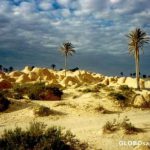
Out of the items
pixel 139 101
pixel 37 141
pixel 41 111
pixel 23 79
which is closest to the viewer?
pixel 37 141

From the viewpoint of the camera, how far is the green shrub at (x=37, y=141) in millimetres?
11141

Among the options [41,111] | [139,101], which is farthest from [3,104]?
[139,101]

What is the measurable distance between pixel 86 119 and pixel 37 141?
7.37 metres

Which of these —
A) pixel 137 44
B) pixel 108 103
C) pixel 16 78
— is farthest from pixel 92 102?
pixel 16 78

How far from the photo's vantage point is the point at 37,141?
11.6 m

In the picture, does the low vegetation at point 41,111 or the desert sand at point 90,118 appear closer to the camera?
the desert sand at point 90,118

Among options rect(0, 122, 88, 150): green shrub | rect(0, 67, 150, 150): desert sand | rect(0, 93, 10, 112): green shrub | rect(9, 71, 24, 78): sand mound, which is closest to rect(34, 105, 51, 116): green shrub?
rect(0, 67, 150, 150): desert sand

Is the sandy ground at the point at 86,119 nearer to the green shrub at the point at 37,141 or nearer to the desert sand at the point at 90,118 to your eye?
the desert sand at the point at 90,118

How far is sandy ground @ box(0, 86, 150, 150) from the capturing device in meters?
13.6

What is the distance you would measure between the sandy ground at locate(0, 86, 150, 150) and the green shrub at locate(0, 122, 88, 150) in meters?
0.84

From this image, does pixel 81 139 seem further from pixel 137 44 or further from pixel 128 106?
pixel 137 44

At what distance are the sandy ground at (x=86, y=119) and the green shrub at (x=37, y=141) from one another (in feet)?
2.77

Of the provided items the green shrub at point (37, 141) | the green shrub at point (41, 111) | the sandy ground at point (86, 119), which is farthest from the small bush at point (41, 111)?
the green shrub at point (37, 141)

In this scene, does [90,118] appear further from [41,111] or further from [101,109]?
[41,111]
